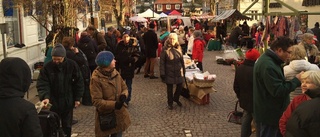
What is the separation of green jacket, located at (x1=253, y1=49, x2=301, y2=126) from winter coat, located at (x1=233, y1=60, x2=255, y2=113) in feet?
2.70

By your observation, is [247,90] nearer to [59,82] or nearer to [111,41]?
[59,82]

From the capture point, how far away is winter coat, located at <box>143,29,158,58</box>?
13352 millimetres

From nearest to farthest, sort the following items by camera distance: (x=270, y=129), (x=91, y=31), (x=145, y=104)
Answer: (x=270, y=129)
(x=145, y=104)
(x=91, y=31)

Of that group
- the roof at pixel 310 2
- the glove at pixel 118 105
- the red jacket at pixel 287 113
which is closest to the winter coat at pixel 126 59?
the glove at pixel 118 105

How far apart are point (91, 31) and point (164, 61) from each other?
3.74 metres

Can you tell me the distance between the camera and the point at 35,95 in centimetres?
1040

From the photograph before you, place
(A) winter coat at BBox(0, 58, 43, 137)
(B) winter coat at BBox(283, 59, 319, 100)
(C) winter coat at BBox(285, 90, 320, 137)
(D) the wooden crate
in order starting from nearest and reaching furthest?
(C) winter coat at BBox(285, 90, 320, 137) < (A) winter coat at BBox(0, 58, 43, 137) < (B) winter coat at BBox(283, 59, 319, 100) < (D) the wooden crate

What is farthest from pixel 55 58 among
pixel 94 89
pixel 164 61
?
pixel 164 61

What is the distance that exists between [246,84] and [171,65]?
9.70ft

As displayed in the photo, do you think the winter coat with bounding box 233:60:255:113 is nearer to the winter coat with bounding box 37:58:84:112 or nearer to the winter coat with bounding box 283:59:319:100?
the winter coat with bounding box 283:59:319:100

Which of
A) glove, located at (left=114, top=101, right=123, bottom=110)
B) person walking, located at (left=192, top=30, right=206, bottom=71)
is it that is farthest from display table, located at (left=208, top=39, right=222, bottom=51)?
glove, located at (left=114, top=101, right=123, bottom=110)

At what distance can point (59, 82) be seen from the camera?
5.54 meters

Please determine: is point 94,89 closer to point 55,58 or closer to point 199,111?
point 55,58

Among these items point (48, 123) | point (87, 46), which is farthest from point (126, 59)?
point (48, 123)
